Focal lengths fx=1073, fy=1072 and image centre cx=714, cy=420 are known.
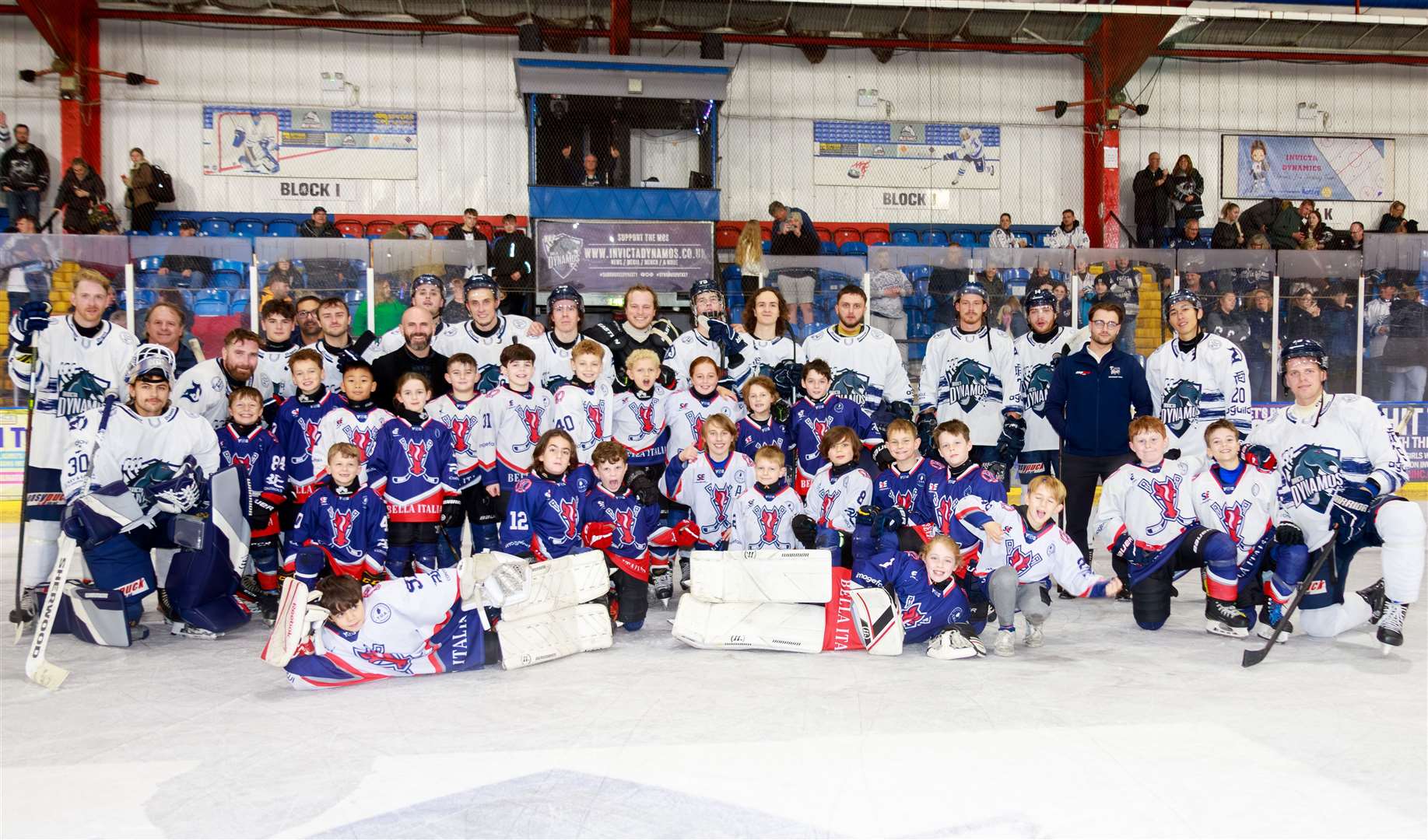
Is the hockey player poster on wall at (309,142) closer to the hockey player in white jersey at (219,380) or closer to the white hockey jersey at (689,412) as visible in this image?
the hockey player in white jersey at (219,380)

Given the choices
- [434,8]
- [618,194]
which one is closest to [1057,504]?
[618,194]

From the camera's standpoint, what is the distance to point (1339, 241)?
41.6 feet

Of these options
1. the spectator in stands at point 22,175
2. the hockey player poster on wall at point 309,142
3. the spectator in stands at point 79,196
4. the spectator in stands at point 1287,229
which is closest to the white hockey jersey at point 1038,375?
the spectator in stands at point 1287,229

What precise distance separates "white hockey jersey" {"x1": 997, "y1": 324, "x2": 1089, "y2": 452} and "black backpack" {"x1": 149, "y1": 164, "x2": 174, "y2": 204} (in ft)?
36.2

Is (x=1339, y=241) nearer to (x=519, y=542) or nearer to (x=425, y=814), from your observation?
(x=519, y=542)

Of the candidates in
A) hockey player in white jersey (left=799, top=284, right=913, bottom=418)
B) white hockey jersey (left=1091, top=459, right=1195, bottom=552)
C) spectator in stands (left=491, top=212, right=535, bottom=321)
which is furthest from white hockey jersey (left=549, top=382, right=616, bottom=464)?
spectator in stands (left=491, top=212, right=535, bottom=321)

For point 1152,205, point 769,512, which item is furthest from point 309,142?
point 769,512

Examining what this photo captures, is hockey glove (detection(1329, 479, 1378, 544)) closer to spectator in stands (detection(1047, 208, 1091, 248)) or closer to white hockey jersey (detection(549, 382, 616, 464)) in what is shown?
white hockey jersey (detection(549, 382, 616, 464))

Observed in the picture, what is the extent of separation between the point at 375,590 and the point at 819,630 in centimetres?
171

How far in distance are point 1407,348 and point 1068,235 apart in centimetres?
444

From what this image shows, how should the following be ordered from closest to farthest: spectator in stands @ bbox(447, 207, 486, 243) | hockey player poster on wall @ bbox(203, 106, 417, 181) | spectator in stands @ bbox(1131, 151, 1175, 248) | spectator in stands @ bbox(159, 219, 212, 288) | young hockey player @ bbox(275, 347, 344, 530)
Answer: young hockey player @ bbox(275, 347, 344, 530) → spectator in stands @ bbox(159, 219, 212, 288) → spectator in stands @ bbox(447, 207, 486, 243) → hockey player poster on wall @ bbox(203, 106, 417, 181) → spectator in stands @ bbox(1131, 151, 1175, 248)

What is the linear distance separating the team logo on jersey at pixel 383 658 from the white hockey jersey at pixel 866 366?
2.71m

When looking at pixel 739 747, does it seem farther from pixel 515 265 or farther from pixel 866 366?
pixel 515 265

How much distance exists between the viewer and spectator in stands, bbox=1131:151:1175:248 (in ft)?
44.9
